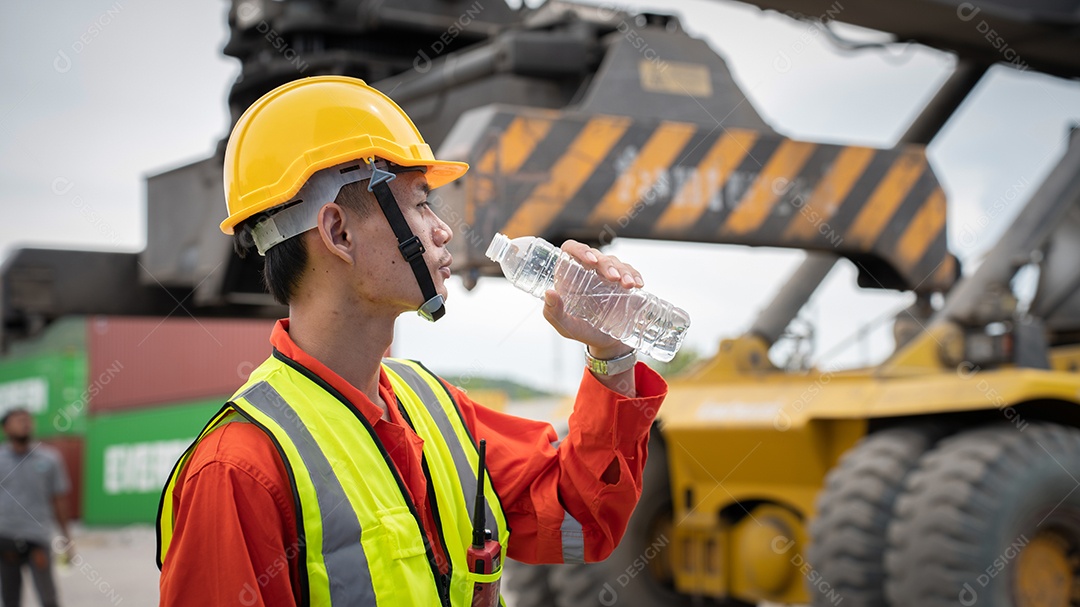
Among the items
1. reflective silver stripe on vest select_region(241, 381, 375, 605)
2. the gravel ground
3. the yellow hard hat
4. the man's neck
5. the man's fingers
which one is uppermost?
the yellow hard hat

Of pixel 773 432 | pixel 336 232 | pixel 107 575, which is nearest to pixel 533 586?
pixel 773 432

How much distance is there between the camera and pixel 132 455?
24.9m

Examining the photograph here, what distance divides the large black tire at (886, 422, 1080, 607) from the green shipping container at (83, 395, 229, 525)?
20.5 metres

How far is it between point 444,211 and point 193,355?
946 inches

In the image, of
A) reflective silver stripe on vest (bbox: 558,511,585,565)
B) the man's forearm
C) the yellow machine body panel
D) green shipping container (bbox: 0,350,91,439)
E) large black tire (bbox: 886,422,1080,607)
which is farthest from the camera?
green shipping container (bbox: 0,350,91,439)

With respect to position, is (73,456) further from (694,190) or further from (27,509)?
(694,190)

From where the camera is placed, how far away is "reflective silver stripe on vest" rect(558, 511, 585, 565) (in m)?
2.37

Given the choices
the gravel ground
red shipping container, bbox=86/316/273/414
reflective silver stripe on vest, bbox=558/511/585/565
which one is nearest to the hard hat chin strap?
reflective silver stripe on vest, bbox=558/511/585/565

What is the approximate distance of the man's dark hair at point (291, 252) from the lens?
2.09 metres

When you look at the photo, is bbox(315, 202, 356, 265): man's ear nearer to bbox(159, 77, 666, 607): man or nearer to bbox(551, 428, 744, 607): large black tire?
bbox(159, 77, 666, 607): man

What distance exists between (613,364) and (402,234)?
0.51 meters

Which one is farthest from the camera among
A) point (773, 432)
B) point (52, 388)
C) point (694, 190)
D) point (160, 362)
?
point (160, 362)

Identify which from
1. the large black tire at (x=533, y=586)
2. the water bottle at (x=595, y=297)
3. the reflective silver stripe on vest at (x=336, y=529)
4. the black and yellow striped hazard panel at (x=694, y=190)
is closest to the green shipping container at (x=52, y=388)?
the large black tire at (x=533, y=586)

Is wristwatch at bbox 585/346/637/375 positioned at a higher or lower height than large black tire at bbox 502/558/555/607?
higher
